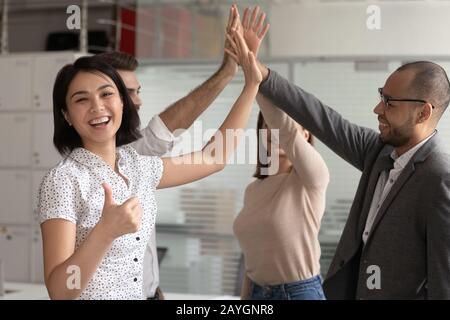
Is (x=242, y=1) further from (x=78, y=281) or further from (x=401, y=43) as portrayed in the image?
(x=78, y=281)

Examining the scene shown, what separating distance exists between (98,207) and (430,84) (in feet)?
2.37

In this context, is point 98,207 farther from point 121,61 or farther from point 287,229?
point 287,229

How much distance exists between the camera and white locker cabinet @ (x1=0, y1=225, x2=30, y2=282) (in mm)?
3334

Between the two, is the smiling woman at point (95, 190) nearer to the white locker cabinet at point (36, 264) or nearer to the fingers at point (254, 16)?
the fingers at point (254, 16)

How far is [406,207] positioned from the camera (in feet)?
4.61

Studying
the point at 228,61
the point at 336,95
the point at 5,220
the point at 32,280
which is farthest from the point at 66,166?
the point at 336,95

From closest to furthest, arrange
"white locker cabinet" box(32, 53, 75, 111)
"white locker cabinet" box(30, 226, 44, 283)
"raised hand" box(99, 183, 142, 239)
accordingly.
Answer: "raised hand" box(99, 183, 142, 239) → "white locker cabinet" box(30, 226, 44, 283) → "white locker cabinet" box(32, 53, 75, 111)

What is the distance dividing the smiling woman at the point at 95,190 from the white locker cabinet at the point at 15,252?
214cm

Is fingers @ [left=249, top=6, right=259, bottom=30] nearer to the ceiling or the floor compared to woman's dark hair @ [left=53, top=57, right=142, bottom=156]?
nearer to the ceiling

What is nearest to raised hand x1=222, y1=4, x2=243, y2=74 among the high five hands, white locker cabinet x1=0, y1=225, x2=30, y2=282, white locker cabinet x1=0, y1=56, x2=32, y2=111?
the high five hands

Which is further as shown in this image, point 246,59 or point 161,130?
point 161,130

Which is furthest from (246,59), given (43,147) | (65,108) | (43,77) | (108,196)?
(43,147)

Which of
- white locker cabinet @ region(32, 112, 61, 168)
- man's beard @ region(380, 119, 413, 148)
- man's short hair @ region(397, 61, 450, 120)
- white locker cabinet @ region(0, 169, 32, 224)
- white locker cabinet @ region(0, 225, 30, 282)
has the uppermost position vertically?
man's short hair @ region(397, 61, 450, 120)

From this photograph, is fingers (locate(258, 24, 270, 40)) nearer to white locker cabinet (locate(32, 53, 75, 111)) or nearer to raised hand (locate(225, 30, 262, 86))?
raised hand (locate(225, 30, 262, 86))
